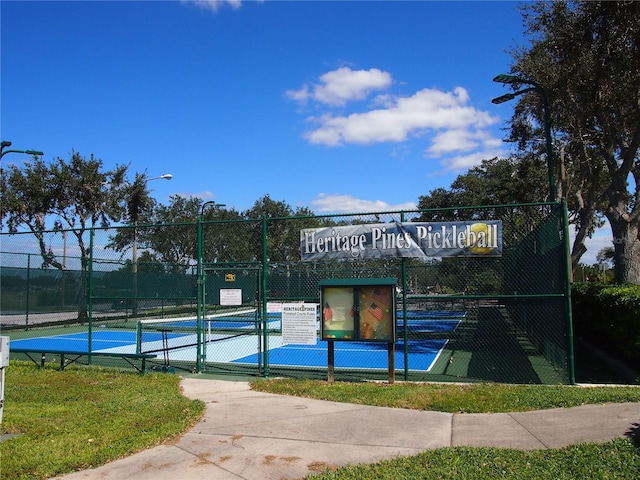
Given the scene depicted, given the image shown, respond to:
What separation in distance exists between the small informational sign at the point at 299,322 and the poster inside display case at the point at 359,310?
385 millimetres

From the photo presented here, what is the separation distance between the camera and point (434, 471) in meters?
5.00

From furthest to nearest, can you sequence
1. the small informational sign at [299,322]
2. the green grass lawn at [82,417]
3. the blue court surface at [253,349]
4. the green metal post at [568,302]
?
the blue court surface at [253,349]
the small informational sign at [299,322]
the green metal post at [568,302]
the green grass lawn at [82,417]

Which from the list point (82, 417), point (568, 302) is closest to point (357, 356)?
point (568, 302)

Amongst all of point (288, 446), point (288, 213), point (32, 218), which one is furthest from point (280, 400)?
point (288, 213)

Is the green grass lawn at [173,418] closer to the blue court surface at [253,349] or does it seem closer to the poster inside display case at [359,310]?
the poster inside display case at [359,310]

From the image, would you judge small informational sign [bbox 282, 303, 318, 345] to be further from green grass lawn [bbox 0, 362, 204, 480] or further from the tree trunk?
the tree trunk

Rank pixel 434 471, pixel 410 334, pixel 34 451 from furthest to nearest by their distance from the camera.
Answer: pixel 410 334 < pixel 34 451 < pixel 434 471

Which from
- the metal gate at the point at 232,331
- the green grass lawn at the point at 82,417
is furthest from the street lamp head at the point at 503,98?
the green grass lawn at the point at 82,417

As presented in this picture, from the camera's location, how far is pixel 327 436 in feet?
21.0

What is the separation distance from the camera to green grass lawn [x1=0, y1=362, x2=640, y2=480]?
5.04 metres

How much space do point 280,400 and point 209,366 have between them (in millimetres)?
4134

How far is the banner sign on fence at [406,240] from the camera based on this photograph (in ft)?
30.8

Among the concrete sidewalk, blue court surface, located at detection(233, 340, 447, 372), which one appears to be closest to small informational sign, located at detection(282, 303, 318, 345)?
the concrete sidewalk

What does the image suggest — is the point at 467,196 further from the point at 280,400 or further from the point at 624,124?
the point at 280,400
